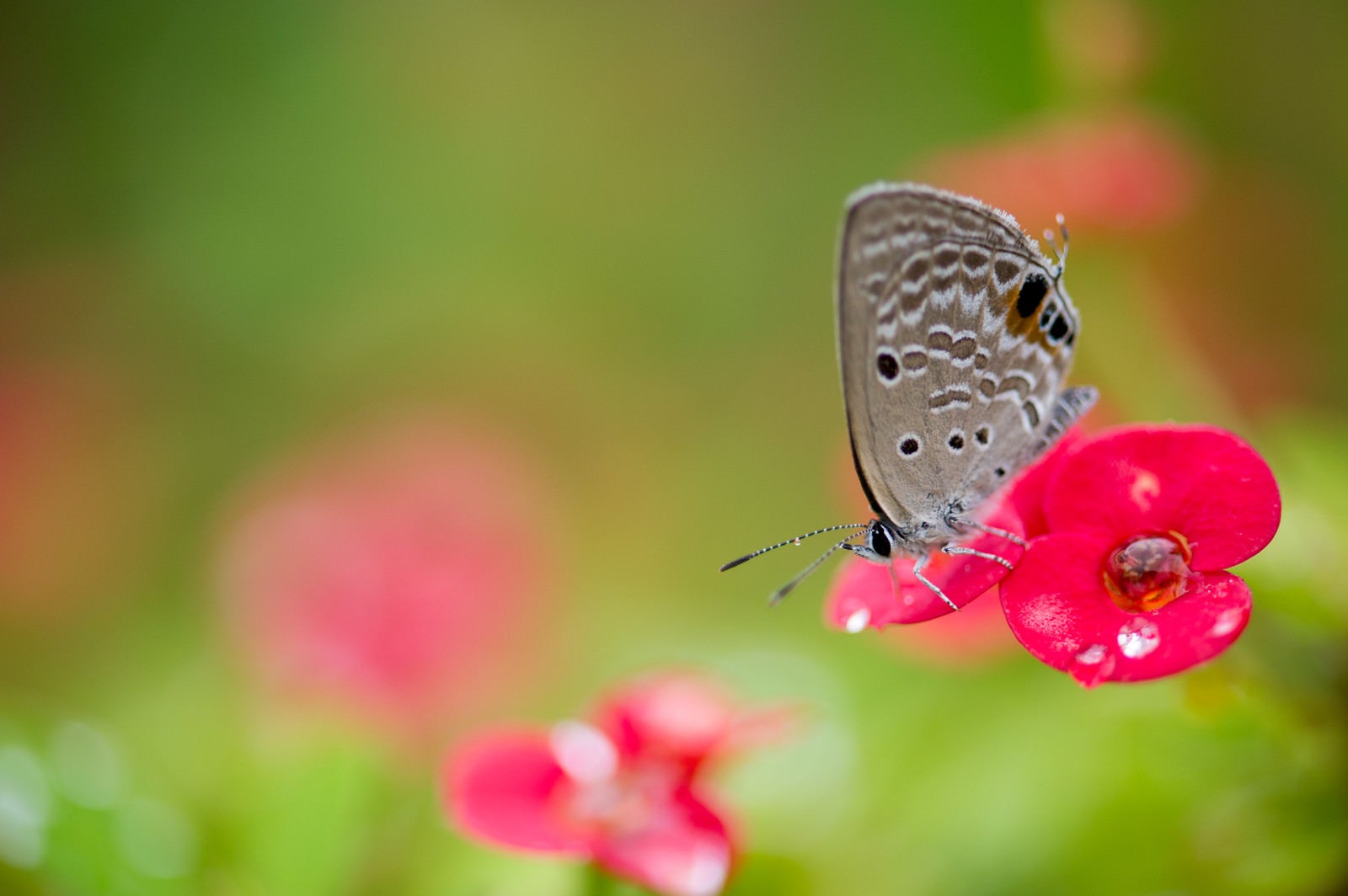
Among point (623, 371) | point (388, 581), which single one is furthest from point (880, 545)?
point (623, 371)

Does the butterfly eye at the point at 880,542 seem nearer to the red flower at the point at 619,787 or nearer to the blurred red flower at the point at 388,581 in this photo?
the red flower at the point at 619,787

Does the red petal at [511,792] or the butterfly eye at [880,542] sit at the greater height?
the butterfly eye at [880,542]

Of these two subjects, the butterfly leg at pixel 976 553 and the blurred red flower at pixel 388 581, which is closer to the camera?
the butterfly leg at pixel 976 553

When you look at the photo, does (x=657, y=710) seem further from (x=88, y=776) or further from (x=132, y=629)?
(x=132, y=629)

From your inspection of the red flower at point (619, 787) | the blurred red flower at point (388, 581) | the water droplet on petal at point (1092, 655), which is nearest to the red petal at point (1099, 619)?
the water droplet on petal at point (1092, 655)

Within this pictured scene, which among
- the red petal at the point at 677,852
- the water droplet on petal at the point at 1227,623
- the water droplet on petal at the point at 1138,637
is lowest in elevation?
the red petal at the point at 677,852

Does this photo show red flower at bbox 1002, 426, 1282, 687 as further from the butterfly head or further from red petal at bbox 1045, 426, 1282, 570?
the butterfly head

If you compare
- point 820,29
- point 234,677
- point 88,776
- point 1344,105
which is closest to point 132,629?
point 234,677
